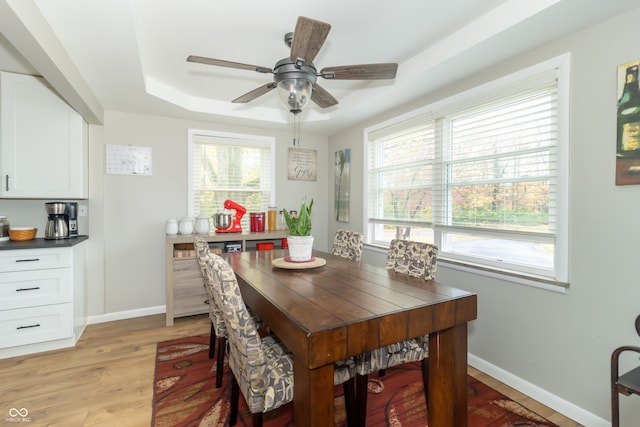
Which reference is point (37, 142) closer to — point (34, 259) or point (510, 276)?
point (34, 259)

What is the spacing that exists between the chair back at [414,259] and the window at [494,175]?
63 cm

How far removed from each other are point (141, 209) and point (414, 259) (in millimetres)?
3114

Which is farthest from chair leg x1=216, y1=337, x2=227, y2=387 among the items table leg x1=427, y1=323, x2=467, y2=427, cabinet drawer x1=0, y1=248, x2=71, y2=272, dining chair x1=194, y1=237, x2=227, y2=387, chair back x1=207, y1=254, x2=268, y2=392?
cabinet drawer x1=0, y1=248, x2=71, y2=272

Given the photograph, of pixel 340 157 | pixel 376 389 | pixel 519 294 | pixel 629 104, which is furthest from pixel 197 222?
pixel 629 104

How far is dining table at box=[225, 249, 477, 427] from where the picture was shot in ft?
3.59

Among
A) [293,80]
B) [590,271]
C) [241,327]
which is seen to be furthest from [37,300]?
[590,271]

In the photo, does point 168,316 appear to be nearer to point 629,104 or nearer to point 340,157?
point 340,157

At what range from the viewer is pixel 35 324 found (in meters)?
2.59

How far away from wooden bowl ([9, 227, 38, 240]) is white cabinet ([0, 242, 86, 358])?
39 cm

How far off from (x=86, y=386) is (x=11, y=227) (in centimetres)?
189

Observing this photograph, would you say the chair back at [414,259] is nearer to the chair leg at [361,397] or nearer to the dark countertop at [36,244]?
the chair leg at [361,397]

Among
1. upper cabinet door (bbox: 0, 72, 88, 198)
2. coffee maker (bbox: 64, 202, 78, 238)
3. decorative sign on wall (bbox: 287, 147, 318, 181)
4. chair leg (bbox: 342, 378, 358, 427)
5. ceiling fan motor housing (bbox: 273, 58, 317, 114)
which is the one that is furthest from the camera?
decorative sign on wall (bbox: 287, 147, 318, 181)

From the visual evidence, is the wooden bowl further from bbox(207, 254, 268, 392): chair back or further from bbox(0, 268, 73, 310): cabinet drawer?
bbox(207, 254, 268, 392): chair back

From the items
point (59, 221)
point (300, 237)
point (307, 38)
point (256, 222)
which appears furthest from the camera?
point (256, 222)
